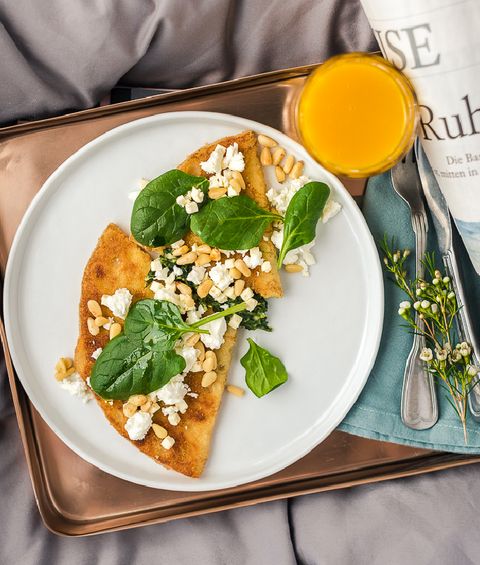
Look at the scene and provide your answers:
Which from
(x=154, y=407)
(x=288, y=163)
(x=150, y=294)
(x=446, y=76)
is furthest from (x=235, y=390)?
(x=446, y=76)

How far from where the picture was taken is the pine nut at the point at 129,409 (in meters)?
1.45

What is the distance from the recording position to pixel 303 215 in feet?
4.56

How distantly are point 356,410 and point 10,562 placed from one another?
88 centimetres

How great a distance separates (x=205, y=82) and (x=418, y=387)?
0.85 meters

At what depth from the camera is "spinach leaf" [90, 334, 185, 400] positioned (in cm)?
139

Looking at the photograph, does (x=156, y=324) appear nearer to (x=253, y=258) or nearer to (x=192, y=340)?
(x=192, y=340)

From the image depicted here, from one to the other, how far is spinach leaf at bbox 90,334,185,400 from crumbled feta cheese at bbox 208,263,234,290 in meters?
0.17

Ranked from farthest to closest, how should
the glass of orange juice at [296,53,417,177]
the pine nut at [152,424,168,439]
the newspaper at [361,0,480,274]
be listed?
the pine nut at [152,424,168,439] < the glass of orange juice at [296,53,417,177] < the newspaper at [361,0,480,274]

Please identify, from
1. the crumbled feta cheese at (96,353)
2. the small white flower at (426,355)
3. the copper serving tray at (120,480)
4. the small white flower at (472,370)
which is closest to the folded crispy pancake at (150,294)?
the crumbled feta cheese at (96,353)

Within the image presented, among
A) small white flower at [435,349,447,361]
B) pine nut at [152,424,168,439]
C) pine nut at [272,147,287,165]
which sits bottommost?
small white flower at [435,349,447,361]

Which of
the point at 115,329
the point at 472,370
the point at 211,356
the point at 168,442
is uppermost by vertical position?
the point at 115,329

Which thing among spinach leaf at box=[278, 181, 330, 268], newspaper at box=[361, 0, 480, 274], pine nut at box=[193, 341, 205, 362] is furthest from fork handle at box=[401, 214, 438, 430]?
pine nut at box=[193, 341, 205, 362]

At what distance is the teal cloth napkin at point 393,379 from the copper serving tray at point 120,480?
0.17ft

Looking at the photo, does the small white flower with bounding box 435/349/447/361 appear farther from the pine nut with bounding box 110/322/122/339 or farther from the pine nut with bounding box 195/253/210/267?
the pine nut with bounding box 110/322/122/339
